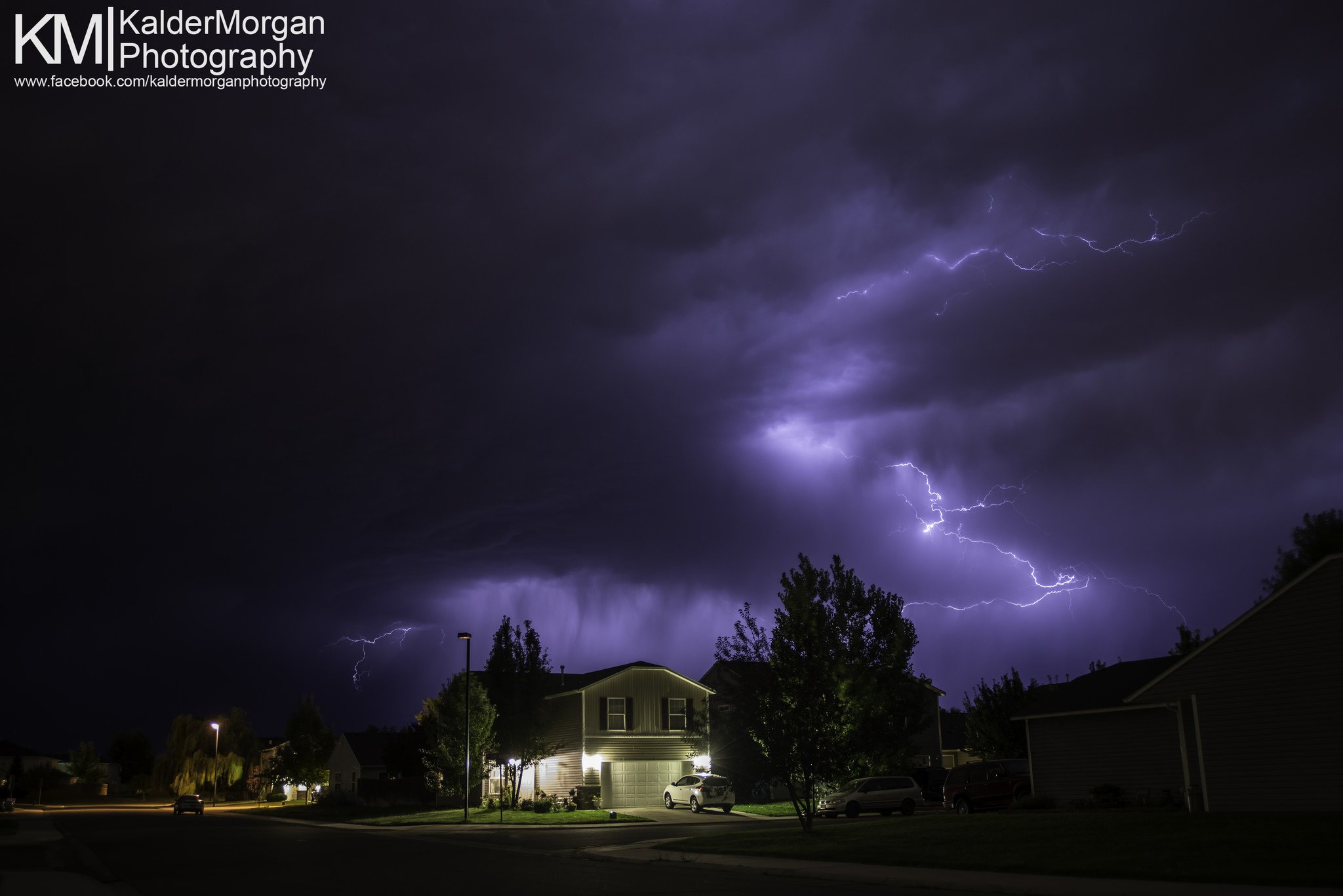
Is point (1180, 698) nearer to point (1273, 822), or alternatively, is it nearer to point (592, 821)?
point (1273, 822)

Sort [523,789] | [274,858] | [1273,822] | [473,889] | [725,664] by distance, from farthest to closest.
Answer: [523,789] < [725,664] < [274,858] < [1273,822] < [473,889]

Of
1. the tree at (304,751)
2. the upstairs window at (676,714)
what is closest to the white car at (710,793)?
the upstairs window at (676,714)

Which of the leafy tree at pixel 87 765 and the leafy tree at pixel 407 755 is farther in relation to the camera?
the leafy tree at pixel 87 765

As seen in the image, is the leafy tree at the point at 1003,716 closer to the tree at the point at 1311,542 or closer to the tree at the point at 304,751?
the tree at the point at 1311,542

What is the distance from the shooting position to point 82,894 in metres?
18.2

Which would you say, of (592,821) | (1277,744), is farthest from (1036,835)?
(592,821)

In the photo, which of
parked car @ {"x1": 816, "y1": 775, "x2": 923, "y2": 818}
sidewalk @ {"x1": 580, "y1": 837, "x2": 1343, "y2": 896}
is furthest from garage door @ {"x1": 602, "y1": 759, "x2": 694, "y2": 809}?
sidewalk @ {"x1": 580, "y1": 837, "x2": 1343, "y2": 896}

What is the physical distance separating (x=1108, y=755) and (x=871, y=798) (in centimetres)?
993

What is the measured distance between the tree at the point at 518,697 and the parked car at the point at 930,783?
58.5 feet

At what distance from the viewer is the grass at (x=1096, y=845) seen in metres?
17.7

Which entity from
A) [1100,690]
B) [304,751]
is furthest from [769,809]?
[304,751]

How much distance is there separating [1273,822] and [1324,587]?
5923 mm

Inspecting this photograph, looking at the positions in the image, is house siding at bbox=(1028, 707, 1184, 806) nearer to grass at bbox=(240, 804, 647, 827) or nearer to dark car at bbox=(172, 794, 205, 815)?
grass at bbox=(240, 804, 647, 827)

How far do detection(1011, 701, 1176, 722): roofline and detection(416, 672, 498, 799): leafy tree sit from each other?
976 inches
